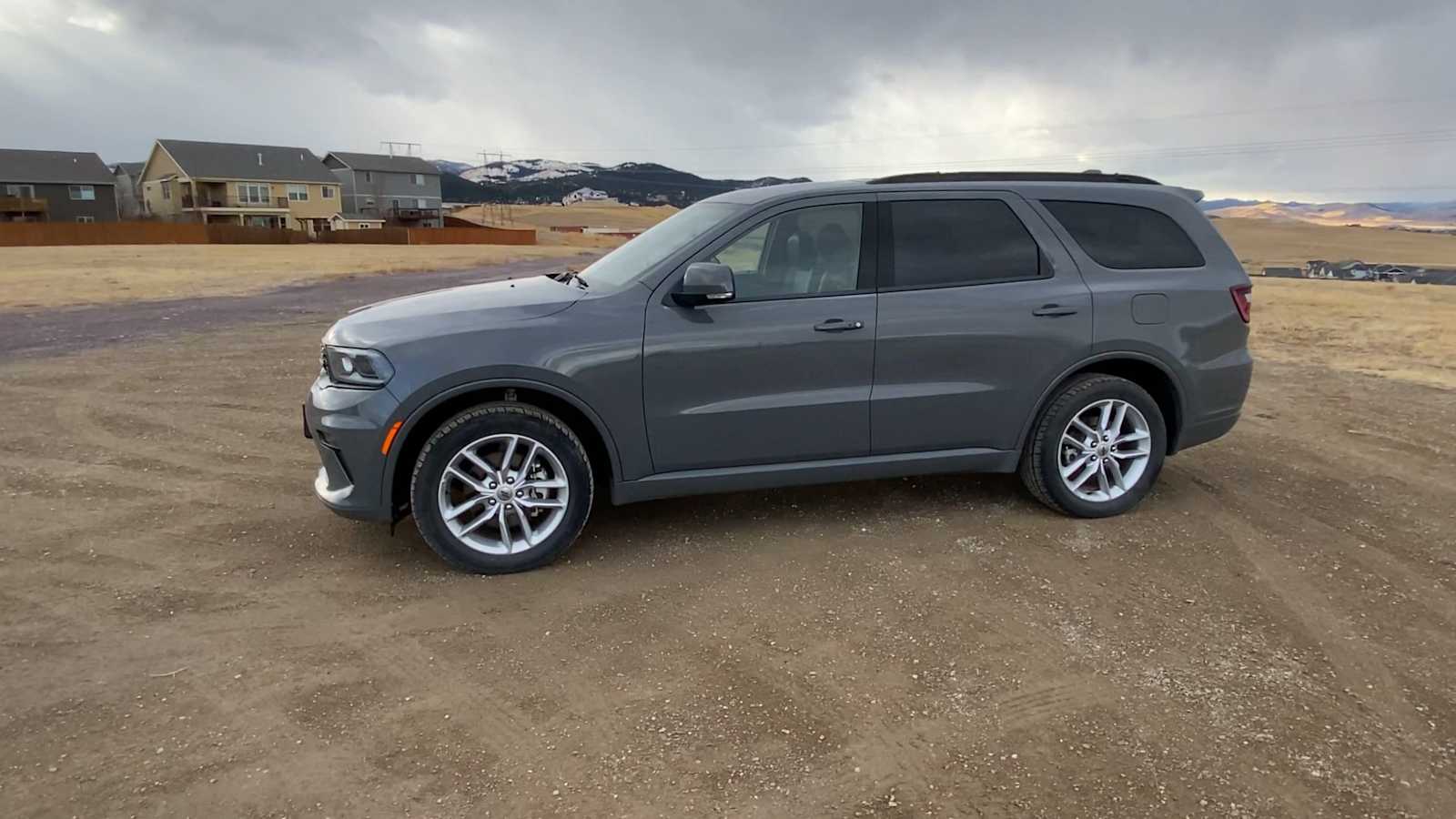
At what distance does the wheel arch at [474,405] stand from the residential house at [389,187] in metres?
84.8

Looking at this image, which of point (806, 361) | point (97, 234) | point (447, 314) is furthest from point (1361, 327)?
point (97, 234)

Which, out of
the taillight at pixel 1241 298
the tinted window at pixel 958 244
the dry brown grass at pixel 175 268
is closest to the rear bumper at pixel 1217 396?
the taillight at pixel 1241 298

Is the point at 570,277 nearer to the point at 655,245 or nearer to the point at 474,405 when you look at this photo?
the point at 655,245

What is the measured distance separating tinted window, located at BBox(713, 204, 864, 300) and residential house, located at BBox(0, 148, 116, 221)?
7746cm

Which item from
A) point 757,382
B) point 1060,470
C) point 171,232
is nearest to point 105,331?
point 757,382

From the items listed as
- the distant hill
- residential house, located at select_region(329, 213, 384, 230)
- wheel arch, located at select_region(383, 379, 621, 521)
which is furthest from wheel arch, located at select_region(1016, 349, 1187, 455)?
the distant hill

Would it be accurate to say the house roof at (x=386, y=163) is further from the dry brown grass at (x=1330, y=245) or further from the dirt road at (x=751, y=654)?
the dirt road at (x=751, y=654)

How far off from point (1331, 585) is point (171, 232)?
5173 centimetres

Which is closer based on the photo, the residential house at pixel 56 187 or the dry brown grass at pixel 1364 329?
the dry brown grass at pixel 1364 329

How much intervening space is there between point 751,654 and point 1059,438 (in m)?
2.32

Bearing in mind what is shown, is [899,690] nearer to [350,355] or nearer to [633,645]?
[633,645]

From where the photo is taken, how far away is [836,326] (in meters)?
4.42

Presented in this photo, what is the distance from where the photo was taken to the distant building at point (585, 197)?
163600 mm

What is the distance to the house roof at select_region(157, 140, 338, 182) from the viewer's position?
2768 inches
